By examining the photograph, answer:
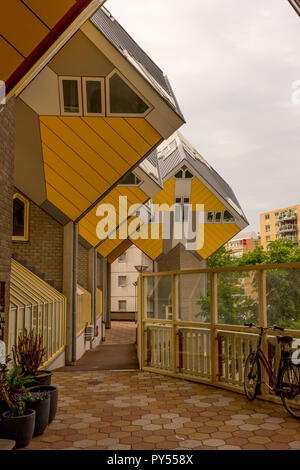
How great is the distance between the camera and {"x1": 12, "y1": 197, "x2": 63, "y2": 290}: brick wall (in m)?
12.2

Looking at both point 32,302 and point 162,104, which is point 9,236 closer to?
point 32,302

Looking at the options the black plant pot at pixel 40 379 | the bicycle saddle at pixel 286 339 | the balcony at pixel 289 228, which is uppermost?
the balcony at pixel 289 228

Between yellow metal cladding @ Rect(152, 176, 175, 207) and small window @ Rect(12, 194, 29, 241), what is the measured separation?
12223mm

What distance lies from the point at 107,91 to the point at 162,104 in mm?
1248

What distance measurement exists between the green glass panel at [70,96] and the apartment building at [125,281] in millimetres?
30706

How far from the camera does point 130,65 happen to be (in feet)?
28.5

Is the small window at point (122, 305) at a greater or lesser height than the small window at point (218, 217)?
lesser

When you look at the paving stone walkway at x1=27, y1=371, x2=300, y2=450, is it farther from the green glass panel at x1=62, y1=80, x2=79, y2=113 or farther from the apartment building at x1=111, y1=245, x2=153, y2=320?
the apartment building at x1=111, y1=245, x2=153, y2=320

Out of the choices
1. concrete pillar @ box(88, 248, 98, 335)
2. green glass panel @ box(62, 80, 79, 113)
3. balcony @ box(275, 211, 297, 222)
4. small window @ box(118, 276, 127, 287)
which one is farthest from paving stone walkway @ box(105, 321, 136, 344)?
balcony @ box(275, 211, 297, 222)

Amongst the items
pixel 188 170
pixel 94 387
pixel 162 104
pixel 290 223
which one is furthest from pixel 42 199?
pixel 290 223

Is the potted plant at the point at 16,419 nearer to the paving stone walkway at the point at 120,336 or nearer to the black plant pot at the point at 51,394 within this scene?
the black plant pot at the point at 51,394

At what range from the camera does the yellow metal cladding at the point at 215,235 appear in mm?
25703

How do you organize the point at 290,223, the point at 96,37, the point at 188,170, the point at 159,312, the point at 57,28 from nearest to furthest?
the point at 57,28 < the point at 96,37 < the point at 159,312 < the point at 188,170 < the point at 290,223

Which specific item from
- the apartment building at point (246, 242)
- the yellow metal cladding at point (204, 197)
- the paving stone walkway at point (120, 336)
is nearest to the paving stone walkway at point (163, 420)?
the paving stone walkway at point (120, 336)
